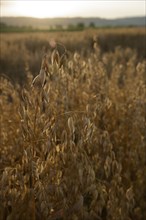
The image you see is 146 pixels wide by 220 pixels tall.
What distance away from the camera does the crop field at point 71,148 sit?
146cm

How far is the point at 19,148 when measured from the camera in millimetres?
2104

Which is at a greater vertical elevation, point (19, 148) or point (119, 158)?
point (19, 148)

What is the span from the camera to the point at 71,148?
1.42m

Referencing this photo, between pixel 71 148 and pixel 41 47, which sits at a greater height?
pixel 71 148

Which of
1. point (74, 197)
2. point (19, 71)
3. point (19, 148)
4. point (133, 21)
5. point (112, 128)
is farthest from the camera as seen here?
point (133, 21)

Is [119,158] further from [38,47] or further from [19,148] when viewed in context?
[38,47]

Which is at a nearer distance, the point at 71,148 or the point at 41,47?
the point at 71,148

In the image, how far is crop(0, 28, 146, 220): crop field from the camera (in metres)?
1.46

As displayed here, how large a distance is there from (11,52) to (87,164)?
853 centimetres

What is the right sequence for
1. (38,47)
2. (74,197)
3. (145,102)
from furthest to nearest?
(38,47) → (145,102) → (74,197)

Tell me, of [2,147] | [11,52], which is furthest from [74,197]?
[11,52]

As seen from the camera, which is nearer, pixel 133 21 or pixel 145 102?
pixel 145 102

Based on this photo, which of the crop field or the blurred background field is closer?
the crop field

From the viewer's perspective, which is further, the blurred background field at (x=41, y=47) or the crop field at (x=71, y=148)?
the blurred background field at (x=41, y=47)
